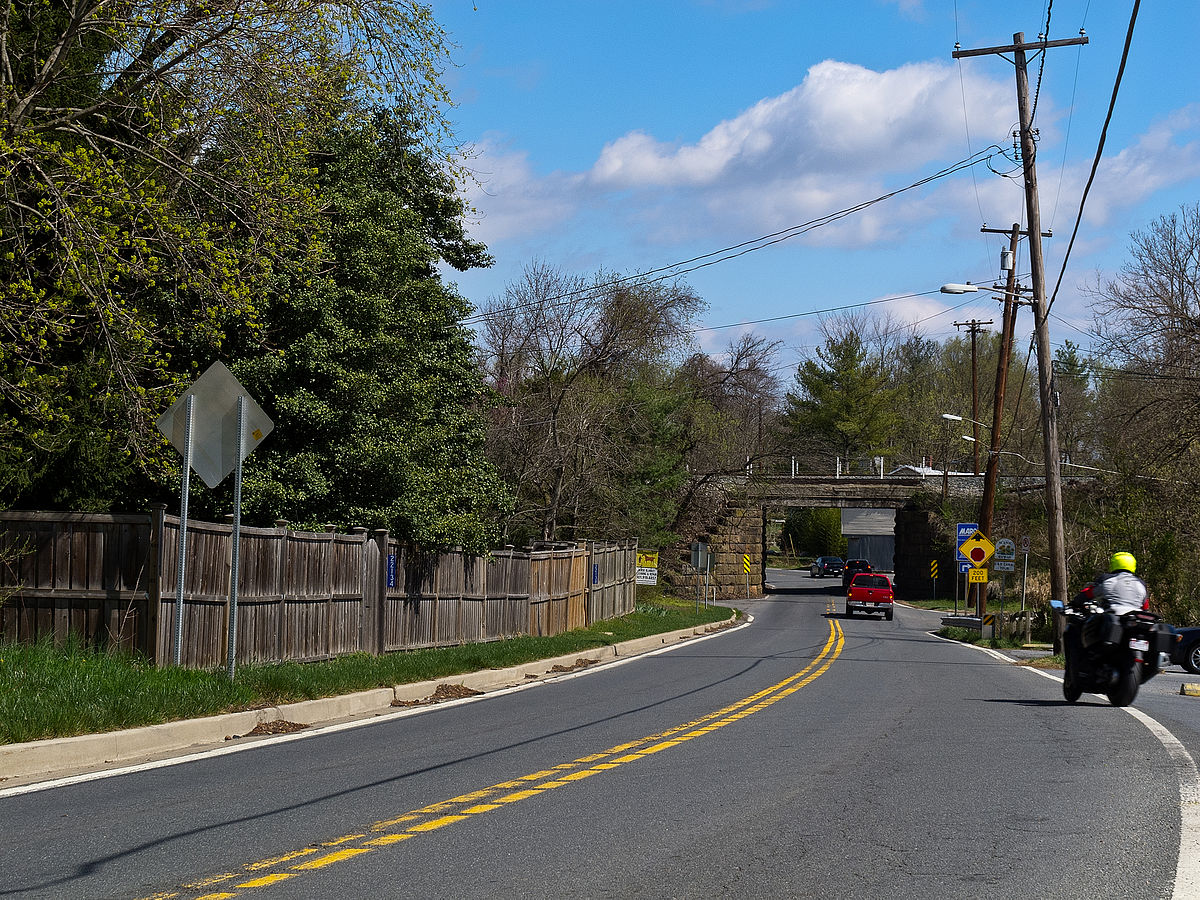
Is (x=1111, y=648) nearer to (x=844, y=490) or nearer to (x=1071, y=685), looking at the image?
(x=1071, y=685)

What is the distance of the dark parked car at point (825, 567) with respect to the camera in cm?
9289

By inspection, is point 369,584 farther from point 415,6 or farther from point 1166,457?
point 1166,457

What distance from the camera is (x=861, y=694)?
15773mm

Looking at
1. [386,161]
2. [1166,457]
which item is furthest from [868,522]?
[386,161]

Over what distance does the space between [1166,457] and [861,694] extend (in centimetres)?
2058

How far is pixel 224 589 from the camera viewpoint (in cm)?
1485

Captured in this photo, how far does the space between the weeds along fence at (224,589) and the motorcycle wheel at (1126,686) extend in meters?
10.5

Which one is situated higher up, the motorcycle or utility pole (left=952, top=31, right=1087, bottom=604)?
utility pole (left=952, top=31, right=1087, bottom=604)

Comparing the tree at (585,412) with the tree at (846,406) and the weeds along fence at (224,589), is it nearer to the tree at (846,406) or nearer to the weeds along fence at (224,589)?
the weeds along fence at (224,589)

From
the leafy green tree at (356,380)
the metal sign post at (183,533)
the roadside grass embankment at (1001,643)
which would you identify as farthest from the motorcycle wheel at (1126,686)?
the leafy green tree at (356,380)

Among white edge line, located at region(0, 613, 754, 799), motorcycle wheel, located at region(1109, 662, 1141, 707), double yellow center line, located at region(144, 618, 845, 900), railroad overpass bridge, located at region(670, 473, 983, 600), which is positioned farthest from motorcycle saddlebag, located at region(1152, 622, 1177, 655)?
railroad overpass bridge, located at region(670, 473, 983, 600)

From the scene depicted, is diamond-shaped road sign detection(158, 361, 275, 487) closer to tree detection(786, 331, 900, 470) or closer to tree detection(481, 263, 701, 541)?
tree detection(481, 263, 701, 541)

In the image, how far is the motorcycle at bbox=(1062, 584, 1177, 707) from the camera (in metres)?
12.9

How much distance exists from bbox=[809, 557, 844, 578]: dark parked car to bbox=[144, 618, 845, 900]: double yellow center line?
269ft
